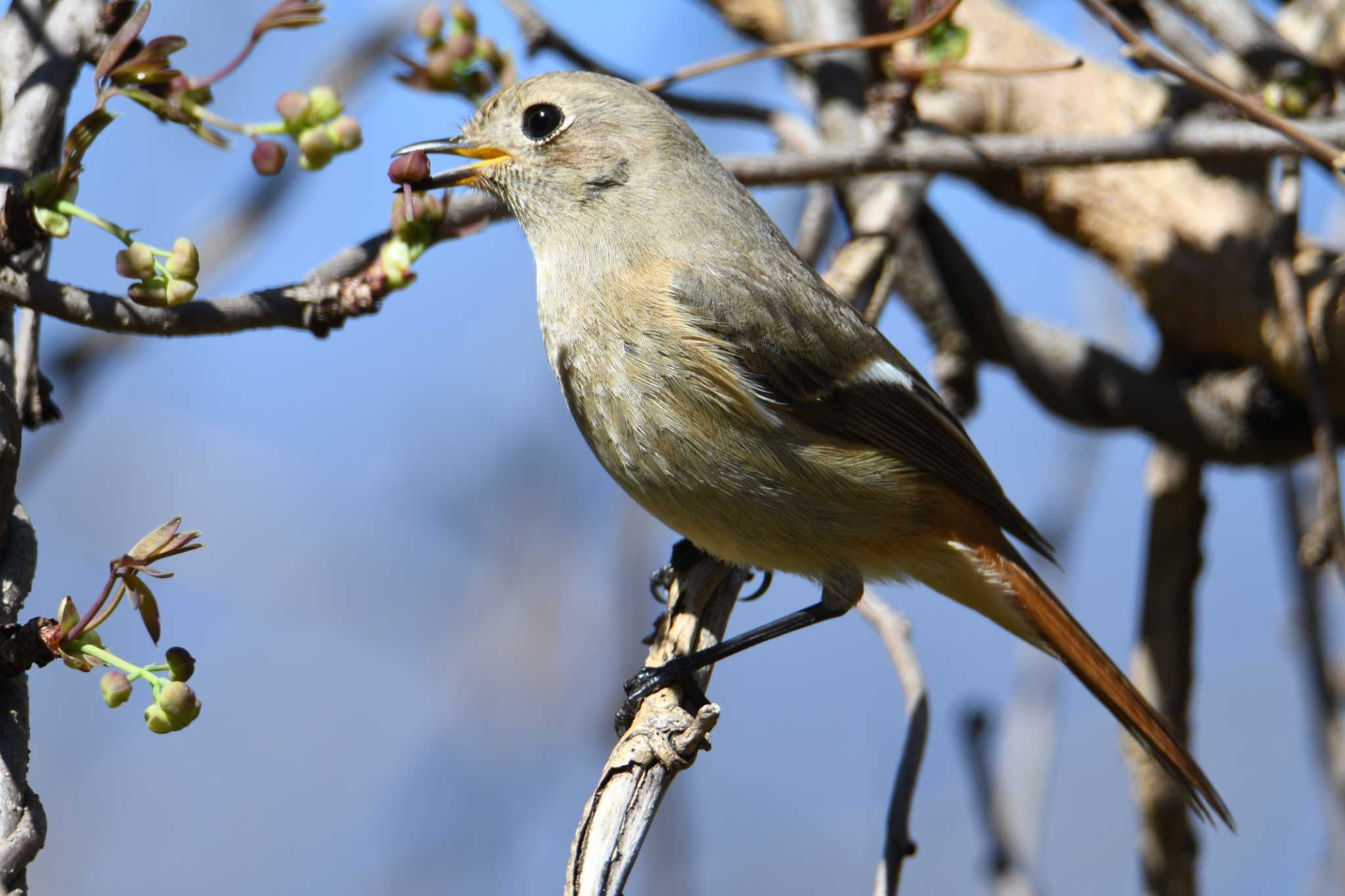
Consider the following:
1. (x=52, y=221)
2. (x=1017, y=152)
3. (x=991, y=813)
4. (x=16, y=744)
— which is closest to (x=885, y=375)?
(x=1017, y=152)

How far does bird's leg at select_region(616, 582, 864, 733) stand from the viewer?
2312 mm

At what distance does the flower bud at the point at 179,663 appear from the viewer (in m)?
1.40

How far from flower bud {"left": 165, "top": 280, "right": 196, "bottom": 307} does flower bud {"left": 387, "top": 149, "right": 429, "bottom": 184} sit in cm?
53

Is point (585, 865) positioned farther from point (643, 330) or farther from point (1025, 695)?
point (1025, 695)

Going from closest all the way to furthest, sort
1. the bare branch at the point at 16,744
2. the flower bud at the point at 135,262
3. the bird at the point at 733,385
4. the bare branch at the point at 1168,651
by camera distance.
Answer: the bare branch at the point at 16,744, the flower bud at the point at 135,262, the bird at the point at 733,385, the bare branch at the point at 1168,651

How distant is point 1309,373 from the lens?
9.57ft

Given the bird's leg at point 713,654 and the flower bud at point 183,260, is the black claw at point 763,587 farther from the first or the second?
the flower bud at point 183,260

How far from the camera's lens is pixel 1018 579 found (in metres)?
2.88

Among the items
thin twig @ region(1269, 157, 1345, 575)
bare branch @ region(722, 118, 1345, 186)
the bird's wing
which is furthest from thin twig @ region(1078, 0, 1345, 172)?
the bird's wing

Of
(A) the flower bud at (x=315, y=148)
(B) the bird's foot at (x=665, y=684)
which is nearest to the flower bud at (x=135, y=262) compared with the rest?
(A) the flower bud at (x=315, y=148)

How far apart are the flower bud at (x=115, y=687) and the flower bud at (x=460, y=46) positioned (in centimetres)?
168

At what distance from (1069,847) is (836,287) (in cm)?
446

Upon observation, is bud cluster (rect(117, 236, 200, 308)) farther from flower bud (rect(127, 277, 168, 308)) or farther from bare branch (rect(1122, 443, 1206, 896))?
bare branch (rect(1122, 443, 1206, 896))

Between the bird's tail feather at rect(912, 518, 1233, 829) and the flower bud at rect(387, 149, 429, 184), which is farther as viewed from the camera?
the bird's tail feather at rect(912, 518, 1233, 829)
